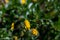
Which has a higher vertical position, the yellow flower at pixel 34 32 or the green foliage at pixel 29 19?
the green foliage at pixel 29 19

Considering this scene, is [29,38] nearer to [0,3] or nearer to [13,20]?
[13,20]

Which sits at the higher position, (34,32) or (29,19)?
(29,19)

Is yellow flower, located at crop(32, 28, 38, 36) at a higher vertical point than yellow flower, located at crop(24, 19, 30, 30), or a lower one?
lower

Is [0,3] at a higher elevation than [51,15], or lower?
higher

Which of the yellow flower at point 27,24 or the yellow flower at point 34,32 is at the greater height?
the yellow flower at point 27,24

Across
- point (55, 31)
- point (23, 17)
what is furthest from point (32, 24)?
point (55, 31)

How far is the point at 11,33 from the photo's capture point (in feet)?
8.13

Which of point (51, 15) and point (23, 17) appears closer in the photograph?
point (23, 17)

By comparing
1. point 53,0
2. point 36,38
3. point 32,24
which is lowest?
point 36,38

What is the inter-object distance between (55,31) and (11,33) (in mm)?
528

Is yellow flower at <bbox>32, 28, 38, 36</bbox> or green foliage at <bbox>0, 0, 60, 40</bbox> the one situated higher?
green foliage at <bbox>0, 0, 60, 40</bbox>

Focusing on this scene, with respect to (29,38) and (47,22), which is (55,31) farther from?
(29,38)

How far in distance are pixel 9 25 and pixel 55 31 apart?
55cm

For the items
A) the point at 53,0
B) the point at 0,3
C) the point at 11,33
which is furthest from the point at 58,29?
the point at 0,3
